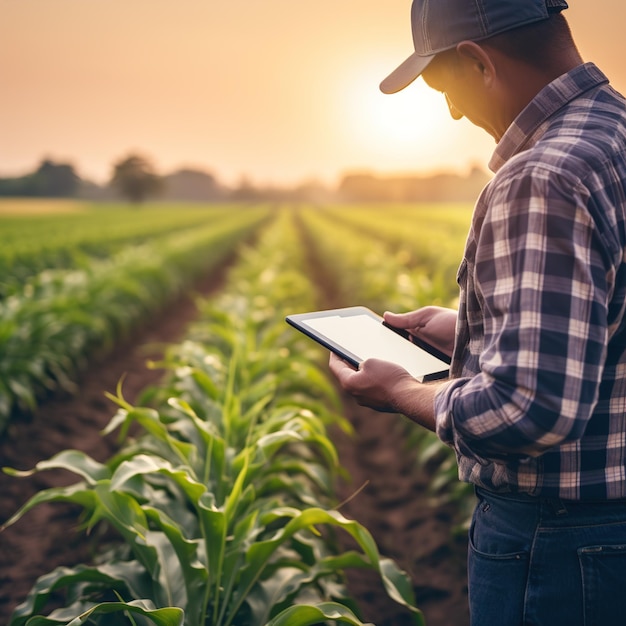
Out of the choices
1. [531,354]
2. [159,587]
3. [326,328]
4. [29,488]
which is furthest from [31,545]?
[531,354]

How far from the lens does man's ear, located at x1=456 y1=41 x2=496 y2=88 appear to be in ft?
3.95

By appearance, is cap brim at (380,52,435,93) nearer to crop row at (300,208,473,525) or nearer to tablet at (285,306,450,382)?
tablet at (285,306,450,382)

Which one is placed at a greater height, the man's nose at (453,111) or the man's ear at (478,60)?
the man's ear at (478,60)

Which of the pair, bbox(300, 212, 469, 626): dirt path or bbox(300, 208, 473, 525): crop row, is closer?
bbox(300, 212, 469, 626): dirt path

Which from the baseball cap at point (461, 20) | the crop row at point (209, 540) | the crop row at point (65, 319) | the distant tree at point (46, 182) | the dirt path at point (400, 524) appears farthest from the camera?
the distant tree at point (46, 182)

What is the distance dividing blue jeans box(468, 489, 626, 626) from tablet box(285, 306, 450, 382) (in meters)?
0.38

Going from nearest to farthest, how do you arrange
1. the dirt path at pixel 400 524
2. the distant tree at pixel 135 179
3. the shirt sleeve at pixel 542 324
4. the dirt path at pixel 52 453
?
the shirt sleeve at pixel 542 324 → the dirt path at pixel 400 524 → the dirt path at pixel 52 453 → the distant tree at pixel 135 179

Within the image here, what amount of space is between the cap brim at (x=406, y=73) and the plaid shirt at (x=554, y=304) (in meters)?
0.22

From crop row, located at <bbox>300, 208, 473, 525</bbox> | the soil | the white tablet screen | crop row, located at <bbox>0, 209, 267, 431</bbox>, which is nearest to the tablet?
the white tablet screen

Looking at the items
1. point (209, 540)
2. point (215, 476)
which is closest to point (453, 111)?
point (209, 540)

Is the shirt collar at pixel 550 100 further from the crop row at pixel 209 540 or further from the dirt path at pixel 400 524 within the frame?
the dirt path at pixel 400 524

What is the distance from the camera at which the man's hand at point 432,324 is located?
1.70 meters

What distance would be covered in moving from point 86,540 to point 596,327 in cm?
297

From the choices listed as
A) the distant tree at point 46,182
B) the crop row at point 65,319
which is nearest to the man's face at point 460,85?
the crop row at point 65,319
